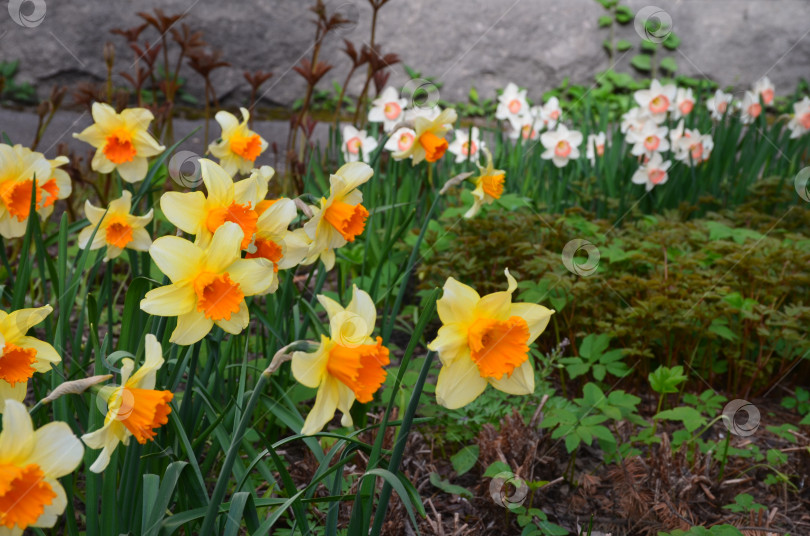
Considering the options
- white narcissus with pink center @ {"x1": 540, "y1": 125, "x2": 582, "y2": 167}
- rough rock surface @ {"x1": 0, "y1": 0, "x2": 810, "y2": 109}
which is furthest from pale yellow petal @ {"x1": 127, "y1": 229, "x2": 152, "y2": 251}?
rough rock surface @ {"x1": 0, "y1": 0, "x2": 810, "y2": 109}

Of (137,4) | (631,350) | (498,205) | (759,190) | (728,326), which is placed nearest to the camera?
(631,350)

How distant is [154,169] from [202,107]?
3883mm

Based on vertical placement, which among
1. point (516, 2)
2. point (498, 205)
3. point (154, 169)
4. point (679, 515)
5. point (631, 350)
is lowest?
point (679, 515)

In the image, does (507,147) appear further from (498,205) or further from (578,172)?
(498,205)

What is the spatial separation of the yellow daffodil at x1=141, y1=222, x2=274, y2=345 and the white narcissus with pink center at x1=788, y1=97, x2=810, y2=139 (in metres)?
3.09

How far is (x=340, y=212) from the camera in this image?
1.18 metres

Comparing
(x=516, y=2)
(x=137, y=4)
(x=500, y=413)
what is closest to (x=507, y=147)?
(x=500, y=413)

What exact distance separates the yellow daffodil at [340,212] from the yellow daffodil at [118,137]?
1.81ft

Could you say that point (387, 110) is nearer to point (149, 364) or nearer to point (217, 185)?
point (217, 185)

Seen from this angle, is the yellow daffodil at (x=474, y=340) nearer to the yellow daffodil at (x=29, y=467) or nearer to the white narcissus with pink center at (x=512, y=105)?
the yellow daffodil at (x=29, y=467)

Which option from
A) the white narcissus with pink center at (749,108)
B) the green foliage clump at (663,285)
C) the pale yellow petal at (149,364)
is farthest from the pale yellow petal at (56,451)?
the white narcissus with pink center at (749,108)

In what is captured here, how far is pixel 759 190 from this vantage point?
2676 mm

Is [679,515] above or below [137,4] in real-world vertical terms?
below

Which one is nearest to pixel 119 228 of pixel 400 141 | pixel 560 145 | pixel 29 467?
pixel 29 467
